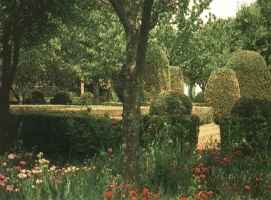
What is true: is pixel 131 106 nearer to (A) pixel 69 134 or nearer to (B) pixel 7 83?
(A) pixel 69 134

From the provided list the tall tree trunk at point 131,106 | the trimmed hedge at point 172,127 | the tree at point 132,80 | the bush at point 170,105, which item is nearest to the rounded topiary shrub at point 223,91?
the bush at point 170,105

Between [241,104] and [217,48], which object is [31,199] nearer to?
[241,104]

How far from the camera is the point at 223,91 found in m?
29.4

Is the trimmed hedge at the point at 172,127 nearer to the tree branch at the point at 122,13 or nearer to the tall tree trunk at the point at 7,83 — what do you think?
the tall tree trunk at the point at 7,83

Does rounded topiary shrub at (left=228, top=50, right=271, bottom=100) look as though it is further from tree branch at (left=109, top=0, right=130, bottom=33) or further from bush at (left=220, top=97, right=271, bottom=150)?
tree branch at (left=109, top=0, right=130, bottom=33)

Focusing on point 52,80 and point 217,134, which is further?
point 52,80

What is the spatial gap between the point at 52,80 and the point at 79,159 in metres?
40.4

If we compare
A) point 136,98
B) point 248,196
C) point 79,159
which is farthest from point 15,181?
point 79,159

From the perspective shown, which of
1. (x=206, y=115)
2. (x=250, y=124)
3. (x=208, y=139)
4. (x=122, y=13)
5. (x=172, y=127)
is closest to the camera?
(x=122, y=13)

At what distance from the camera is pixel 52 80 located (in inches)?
2135

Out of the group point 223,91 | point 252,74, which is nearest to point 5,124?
point 223,91

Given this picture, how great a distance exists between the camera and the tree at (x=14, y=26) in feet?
53.2

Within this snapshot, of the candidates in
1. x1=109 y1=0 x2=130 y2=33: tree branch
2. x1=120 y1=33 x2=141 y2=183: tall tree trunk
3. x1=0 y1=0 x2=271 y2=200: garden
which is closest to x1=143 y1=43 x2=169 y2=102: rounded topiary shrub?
x1=0 y1=0 x2=271 y2=200: garden

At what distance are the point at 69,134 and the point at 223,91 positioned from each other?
15.8 metres
